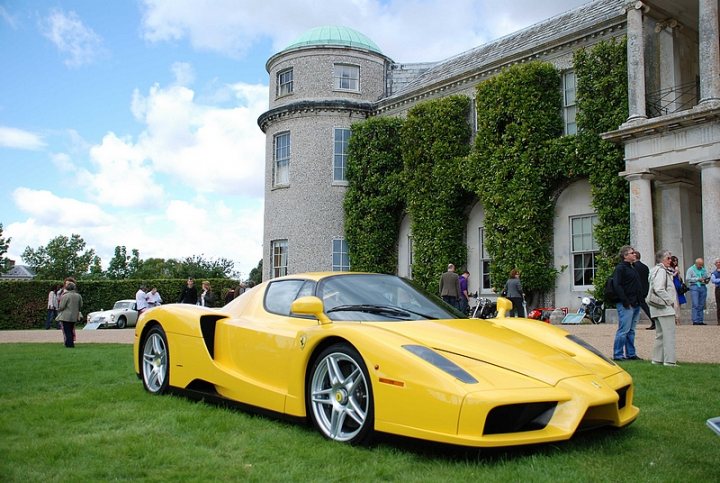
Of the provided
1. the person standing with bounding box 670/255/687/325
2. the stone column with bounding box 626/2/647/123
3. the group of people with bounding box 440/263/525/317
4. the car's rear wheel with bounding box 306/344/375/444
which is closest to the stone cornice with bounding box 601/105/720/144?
the stone column with bounding box 626/2/647/123

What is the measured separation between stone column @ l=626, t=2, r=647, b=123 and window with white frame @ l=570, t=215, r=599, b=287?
3420 millimetres

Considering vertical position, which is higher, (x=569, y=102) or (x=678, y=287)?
(x=569, y=102)

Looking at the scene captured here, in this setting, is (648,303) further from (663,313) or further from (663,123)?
(663,123)

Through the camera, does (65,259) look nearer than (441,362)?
No

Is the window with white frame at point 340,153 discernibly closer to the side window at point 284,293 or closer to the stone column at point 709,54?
the stone column at point 709,54

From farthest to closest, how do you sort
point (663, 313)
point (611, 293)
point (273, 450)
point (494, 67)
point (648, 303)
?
point (494, 67) < point (611, 293) < point (648, 303) < point (663, 313) < point (273, 450)

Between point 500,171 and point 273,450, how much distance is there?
16639 millimetres

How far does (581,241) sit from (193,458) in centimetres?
1662

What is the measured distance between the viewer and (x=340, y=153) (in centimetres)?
2562

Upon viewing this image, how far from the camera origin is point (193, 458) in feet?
13.0

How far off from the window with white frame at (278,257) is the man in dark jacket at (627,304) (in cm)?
1739

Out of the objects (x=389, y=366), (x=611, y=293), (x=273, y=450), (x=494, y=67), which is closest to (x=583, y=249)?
(x=494, y=67)

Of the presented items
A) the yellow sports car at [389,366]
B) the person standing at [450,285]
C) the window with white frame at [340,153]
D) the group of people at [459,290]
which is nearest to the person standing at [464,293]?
the group of people at [459,290]

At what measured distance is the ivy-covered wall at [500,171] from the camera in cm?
1739
